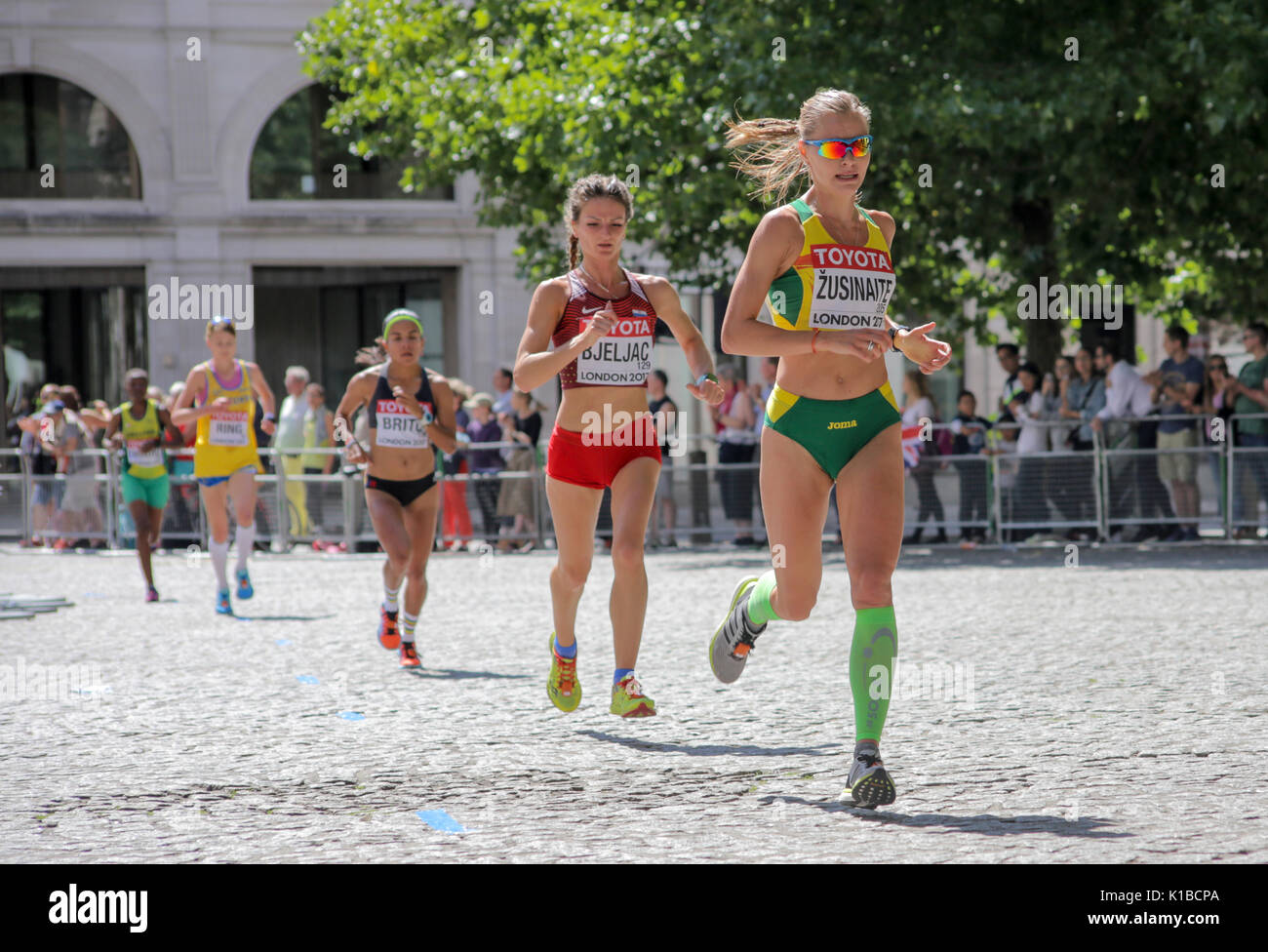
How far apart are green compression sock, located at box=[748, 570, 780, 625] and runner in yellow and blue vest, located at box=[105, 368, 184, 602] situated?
839cm

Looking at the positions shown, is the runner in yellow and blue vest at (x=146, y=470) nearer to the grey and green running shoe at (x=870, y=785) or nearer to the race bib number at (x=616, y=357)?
the race bib number at (x=616, y=357)

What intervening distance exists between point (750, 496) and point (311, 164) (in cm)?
1612

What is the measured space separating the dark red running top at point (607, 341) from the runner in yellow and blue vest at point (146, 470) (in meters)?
7.49

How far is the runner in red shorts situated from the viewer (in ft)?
23.5

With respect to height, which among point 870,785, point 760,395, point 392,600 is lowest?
point 870,785

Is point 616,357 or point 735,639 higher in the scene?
point 616,357

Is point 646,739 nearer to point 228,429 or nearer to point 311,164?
point 228,429

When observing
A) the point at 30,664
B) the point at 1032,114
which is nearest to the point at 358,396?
the point at 30,664

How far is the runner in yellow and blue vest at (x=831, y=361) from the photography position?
5.72m

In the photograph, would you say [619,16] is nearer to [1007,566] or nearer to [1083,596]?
[1007,566]

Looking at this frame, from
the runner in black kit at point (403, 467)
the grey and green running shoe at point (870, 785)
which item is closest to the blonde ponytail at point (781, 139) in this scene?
the grey and green running shoe at point (870, 785)

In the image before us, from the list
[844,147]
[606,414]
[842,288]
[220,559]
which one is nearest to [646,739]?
[606,414]

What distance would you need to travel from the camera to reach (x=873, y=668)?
18.4 ft

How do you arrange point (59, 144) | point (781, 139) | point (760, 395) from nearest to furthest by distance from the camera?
point (781, 139), point (760, 395), point (59, 144)
